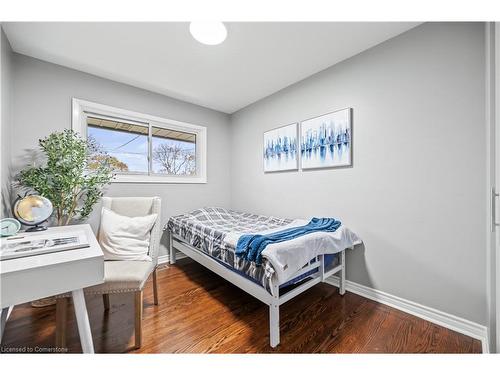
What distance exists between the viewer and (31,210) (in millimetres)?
1430

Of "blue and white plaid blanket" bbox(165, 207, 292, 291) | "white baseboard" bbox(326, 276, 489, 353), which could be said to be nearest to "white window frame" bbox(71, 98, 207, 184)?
"blue and white plaid blanket" bbox(165, 207, 292, 291)

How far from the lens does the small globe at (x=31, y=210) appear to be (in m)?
1.41

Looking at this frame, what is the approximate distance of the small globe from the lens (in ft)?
4.62

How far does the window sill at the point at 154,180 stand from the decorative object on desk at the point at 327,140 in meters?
1.65

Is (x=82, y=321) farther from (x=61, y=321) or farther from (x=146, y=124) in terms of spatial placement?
(x=146, y=124)

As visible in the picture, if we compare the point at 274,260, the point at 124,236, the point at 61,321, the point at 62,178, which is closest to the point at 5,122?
the point at 62,178

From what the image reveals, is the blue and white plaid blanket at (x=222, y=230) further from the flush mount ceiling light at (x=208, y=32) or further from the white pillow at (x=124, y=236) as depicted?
the flush mount ceiling light at (x=208, y=32)

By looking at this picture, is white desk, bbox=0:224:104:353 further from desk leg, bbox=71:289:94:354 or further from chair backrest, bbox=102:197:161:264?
chair backrest, bbox=102:197:161:264

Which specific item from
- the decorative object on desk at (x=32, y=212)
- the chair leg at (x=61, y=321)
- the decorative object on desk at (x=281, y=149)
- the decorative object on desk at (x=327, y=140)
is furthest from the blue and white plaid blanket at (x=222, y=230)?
the decorative object on desk at (x=32, y=212)

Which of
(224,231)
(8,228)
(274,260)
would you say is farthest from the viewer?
(224,231)

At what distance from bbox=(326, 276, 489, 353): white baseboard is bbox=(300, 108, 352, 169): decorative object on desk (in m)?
1.21

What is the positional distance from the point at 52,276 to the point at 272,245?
111cm
